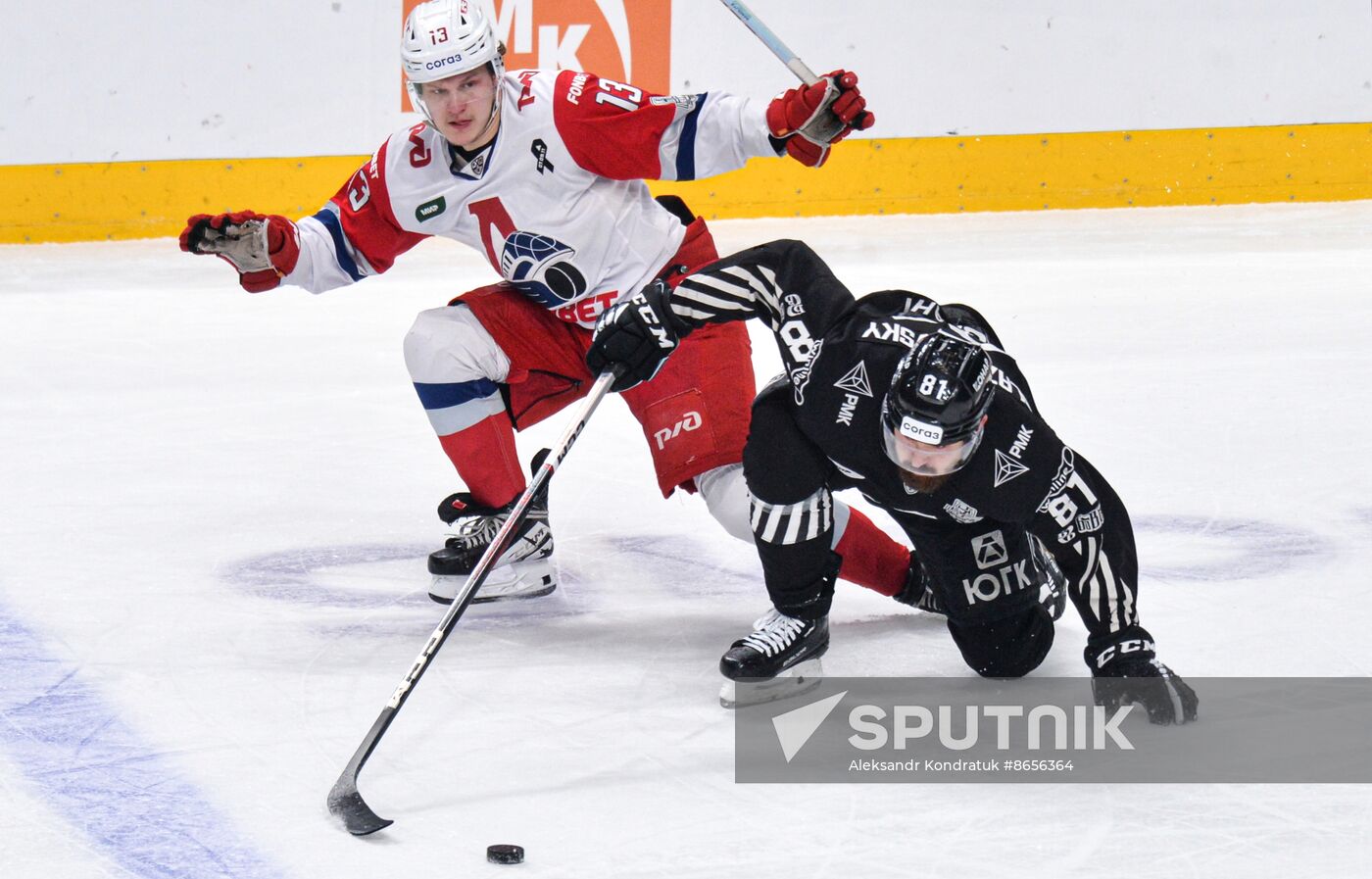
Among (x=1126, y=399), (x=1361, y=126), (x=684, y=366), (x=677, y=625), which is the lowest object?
(x=677, y=625)

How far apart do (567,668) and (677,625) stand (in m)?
0.27

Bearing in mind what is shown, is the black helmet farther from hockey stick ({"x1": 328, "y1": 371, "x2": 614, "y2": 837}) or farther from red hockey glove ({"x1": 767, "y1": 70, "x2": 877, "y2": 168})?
red hockey glove ({"x1": 767, "y1": 70, "x2": 877, "y2": 168})

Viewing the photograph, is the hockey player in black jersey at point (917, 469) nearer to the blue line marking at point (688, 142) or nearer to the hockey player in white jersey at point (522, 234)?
the hockey player in white jersey at point (522, 234)

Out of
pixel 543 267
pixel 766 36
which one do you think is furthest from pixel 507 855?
pixel 766 36

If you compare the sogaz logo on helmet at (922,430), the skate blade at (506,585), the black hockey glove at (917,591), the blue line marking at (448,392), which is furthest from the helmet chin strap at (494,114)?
the sogaz logo on helmet at (922,430)

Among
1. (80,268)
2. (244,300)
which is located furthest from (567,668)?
(80,268)

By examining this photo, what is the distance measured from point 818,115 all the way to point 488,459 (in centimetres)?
85

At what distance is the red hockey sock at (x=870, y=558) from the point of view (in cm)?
280

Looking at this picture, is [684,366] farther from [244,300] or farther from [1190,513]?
[244,300]

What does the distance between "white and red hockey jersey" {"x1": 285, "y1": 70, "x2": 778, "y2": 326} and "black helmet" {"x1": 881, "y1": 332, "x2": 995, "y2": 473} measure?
0.92m

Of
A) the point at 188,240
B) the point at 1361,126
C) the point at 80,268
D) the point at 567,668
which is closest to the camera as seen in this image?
the point at 567,668

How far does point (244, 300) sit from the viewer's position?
5625 mm

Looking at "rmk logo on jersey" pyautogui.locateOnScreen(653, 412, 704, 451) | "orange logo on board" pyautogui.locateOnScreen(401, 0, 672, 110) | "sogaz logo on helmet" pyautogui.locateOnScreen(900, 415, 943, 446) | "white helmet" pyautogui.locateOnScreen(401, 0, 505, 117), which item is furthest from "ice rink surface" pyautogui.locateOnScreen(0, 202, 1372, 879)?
"orange logo on board" pyautogui.locateOnScreen(401, 0, 672, 110)

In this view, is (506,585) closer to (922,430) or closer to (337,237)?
(337,237)
